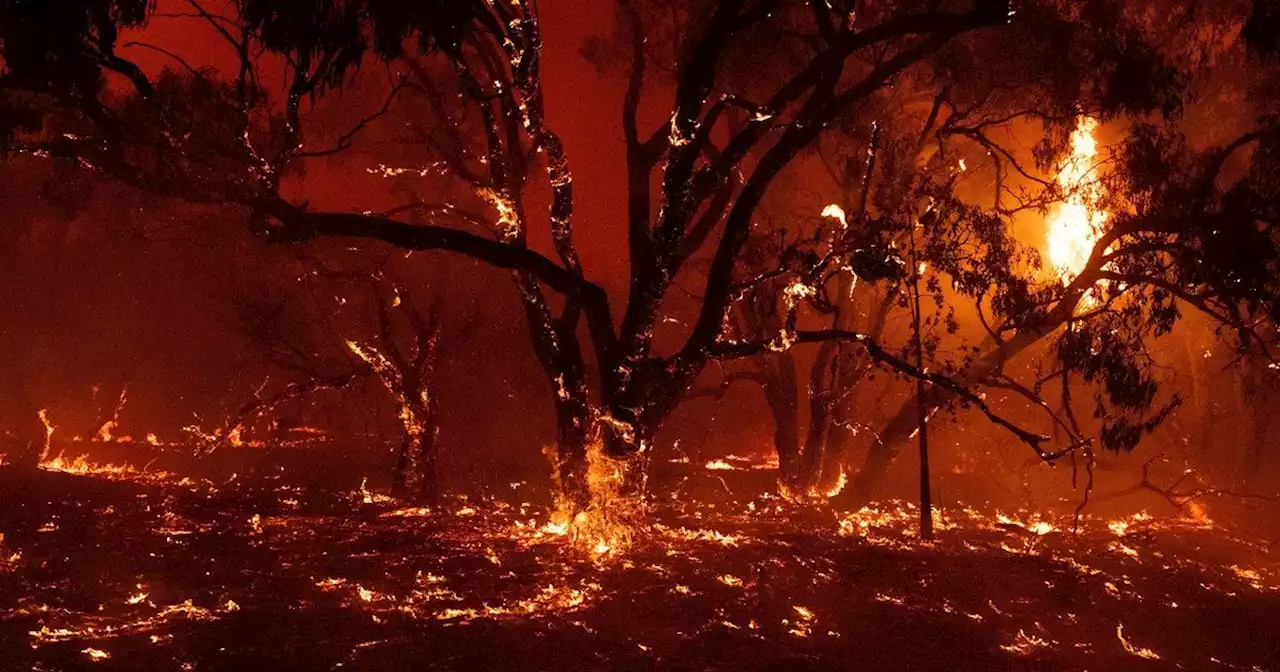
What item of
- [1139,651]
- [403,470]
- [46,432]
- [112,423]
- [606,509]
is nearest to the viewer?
[1139,651]

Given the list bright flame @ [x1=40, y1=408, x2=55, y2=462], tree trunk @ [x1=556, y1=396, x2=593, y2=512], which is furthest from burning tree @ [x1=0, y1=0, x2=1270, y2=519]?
bright flame @ [x1=40, y1=408, x2=55, y2=462]

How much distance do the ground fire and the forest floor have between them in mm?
70

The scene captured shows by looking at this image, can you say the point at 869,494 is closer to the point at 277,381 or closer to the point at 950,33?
the point at 950,33

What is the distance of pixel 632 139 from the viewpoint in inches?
568

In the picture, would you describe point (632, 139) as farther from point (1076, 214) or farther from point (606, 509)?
point (1076, 214)

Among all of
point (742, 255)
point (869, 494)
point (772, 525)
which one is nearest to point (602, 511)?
point (772, 525)

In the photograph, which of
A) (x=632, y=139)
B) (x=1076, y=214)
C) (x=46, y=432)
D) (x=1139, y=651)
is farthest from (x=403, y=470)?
(x=1139, y=651)

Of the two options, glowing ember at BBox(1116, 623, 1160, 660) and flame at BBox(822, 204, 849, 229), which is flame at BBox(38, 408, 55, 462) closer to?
flame at BBox(822, 204, 849, 229)

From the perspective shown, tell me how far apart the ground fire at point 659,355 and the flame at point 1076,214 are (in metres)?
0.09

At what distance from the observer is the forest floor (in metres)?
8.94

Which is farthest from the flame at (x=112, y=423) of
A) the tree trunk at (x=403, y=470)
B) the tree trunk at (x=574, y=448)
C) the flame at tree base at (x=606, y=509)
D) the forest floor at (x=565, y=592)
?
the flame at tree base at (x=606, y=509)

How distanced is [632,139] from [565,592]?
226 inches

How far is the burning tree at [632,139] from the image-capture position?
461 inches

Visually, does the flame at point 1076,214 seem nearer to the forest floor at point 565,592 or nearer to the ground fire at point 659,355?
the ground fire at point 659,355
